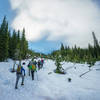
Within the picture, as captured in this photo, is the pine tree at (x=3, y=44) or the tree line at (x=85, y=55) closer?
the pine tree at (x=3, y=44)

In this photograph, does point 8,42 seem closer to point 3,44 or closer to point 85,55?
point 3,44

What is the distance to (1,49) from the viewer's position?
29859 mm

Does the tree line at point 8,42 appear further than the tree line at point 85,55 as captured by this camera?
No

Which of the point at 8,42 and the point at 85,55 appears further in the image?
the point at 85,55

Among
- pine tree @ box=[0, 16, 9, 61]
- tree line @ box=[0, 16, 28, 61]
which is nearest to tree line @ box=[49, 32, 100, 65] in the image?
tree line @ box=[0, 16, 28, 61]

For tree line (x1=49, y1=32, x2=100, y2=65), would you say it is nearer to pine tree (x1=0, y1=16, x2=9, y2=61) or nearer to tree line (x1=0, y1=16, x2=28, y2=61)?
tree line (x1=0, y1=16, x2=28, y2=61)

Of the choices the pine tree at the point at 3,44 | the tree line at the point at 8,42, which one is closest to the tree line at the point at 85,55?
the tree line at the point at 8,42

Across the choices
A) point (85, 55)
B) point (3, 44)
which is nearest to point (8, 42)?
point (3, 44)

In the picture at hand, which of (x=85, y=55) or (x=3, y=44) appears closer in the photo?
(x=3, y=44)

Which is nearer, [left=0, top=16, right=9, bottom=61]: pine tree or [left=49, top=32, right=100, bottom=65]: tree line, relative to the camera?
[left=0, top=16, right=9, bottom=61]: pine tree

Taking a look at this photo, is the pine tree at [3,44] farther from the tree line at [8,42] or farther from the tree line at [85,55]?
the tree line at [85,55]

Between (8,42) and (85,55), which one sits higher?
(8,42)

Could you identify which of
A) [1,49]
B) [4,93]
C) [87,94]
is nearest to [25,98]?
A: [4,93]

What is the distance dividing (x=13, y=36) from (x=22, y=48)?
28.1 ft
